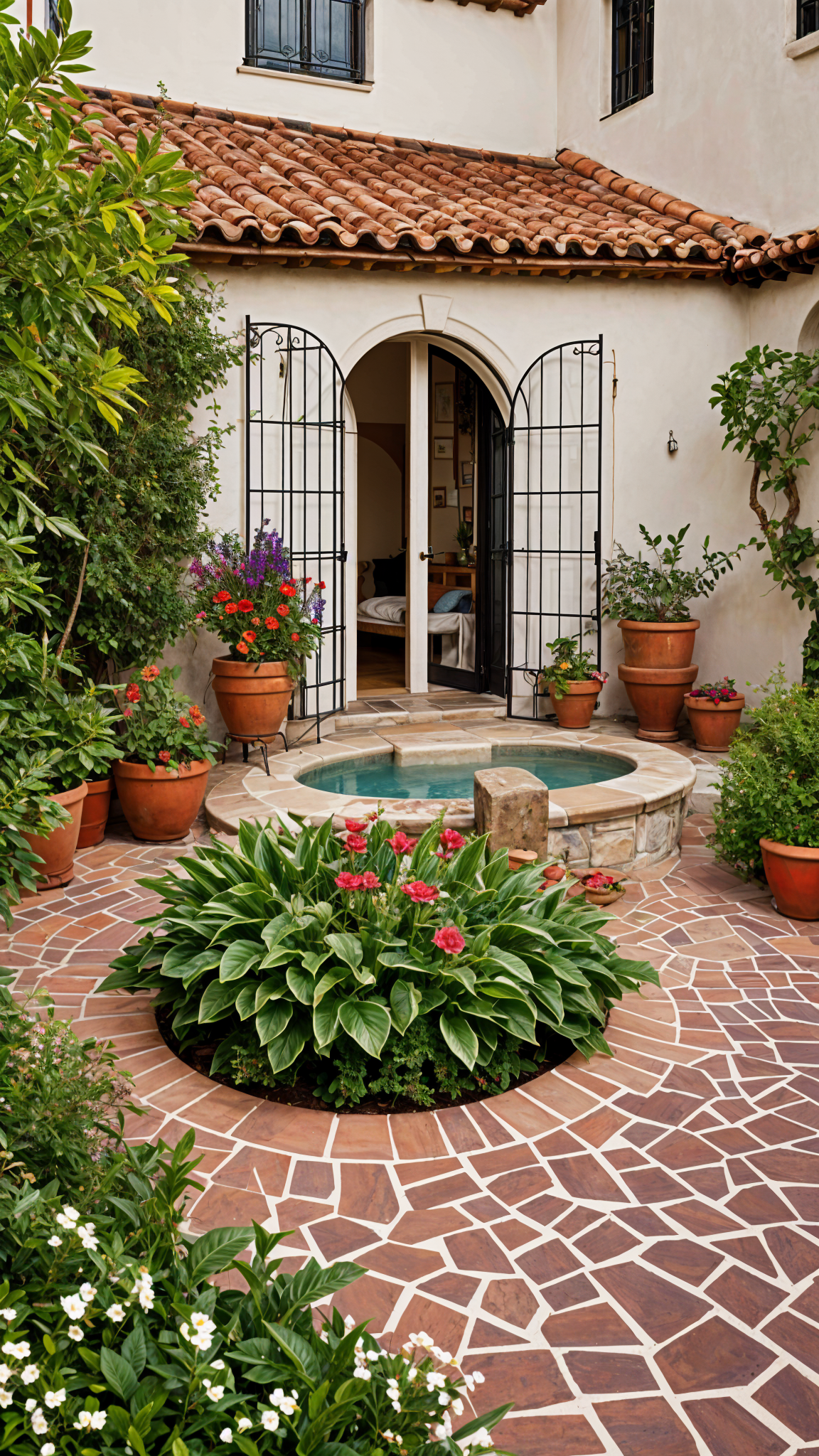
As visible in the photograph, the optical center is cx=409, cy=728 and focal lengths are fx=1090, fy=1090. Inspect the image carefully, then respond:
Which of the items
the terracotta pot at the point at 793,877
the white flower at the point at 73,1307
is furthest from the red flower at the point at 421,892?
the terracotta pot at the point at 793,877

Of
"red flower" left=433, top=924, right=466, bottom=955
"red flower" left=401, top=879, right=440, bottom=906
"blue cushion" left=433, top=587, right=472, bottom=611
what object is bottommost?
"red flower" left=433, top=924, right=466, bottom=955

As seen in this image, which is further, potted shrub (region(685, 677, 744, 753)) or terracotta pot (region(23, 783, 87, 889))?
potted shrub (region(685, 677, 744, 753))

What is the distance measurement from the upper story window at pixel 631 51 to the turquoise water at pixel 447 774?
6.01 metres

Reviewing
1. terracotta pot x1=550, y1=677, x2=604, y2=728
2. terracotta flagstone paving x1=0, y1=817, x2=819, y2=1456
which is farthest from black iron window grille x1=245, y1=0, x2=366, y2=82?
terracotta flagstone paving x1=0, y1=817, x2=819, y2=1456

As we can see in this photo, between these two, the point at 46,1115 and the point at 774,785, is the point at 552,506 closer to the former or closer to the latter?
the point at 774,785

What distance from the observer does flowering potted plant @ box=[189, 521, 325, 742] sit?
21.9 ft

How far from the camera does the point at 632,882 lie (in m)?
5.68

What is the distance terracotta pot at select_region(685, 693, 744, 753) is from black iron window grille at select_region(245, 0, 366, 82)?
6.40 metres

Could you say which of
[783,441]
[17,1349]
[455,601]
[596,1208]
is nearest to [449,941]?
[596,1208]

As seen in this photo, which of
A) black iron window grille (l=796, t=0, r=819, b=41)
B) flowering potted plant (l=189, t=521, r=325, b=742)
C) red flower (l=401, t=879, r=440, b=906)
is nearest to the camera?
red flower (l=401, t=879, r=440, b=906)

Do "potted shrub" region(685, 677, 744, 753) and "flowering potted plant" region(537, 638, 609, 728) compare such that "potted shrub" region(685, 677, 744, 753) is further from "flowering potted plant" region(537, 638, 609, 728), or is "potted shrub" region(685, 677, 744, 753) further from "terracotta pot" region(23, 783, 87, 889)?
"terracotta pot" region(23, 783, 87, 889)

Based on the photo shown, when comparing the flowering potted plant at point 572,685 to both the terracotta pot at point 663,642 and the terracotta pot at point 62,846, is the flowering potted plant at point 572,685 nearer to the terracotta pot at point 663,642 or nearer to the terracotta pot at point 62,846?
the terracotta pot at point 663,642

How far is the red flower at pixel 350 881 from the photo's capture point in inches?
131

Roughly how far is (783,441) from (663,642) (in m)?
1.73
